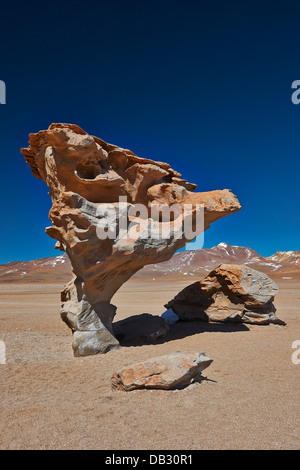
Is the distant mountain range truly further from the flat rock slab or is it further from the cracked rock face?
the flat rock slab

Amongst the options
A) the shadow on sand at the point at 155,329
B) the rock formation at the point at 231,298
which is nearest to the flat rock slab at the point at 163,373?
the shadow on sand at the point at 155,329

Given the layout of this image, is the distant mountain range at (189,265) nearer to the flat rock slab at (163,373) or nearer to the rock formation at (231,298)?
the rock formation at (231,298)

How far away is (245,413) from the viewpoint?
4.72 meters

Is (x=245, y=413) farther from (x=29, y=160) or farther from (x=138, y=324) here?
(x=29, y=160)

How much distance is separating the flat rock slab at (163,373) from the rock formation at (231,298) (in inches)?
278

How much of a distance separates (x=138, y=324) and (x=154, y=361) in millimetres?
5814

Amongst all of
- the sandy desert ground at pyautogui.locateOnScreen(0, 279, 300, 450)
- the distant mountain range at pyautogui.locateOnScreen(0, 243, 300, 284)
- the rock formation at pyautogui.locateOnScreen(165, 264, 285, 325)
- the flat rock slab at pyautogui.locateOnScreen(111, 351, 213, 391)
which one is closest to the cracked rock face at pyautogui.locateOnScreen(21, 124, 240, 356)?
the sandy desert ground at pyautogui.locateOnScreen(0, 279, 300, 450)

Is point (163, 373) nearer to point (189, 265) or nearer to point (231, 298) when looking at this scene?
point (231, 298)

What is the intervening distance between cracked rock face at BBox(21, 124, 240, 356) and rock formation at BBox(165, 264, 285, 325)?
3219 mm

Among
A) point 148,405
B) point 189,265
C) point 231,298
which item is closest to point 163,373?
point 148,405

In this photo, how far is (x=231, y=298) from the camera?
12984mm

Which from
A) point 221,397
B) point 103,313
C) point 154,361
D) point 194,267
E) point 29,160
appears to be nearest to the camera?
point 221,397

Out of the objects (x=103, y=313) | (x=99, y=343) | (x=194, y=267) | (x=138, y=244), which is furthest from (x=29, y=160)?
(x=194, y=267)

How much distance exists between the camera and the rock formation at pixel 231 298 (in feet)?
40.3
